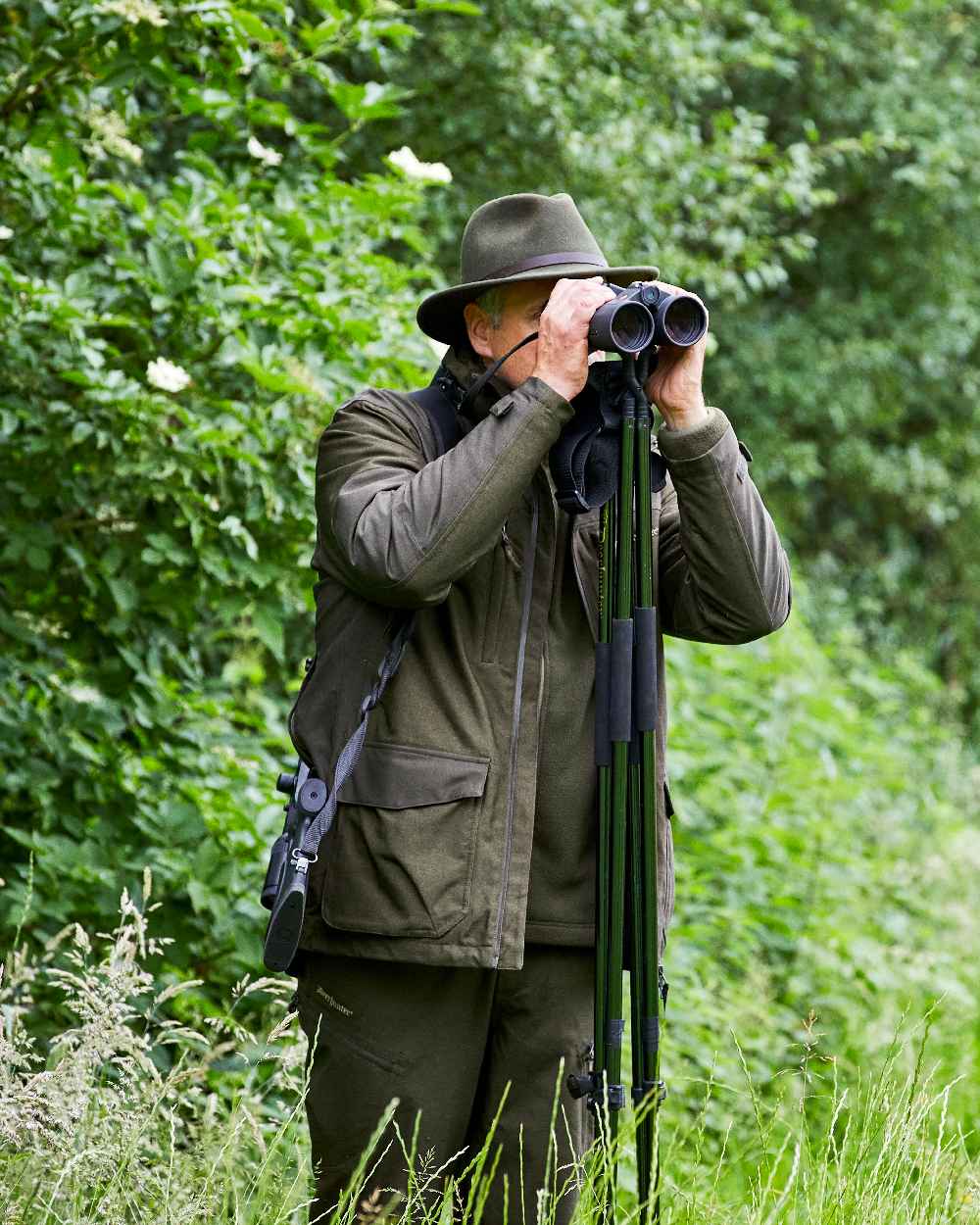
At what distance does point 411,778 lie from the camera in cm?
206

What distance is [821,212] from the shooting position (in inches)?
392

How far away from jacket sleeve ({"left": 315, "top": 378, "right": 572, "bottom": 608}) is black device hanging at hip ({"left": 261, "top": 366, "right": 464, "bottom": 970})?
0.32 ft

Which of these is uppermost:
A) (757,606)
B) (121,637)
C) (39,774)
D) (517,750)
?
(757,606)

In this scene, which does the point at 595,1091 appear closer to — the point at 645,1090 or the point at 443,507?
the point at 645,1090

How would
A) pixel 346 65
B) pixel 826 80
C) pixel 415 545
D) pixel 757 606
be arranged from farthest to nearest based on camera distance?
pixel 826 80, pixel 346 65, pixel 757 606, pixel 415 545

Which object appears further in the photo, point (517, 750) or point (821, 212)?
point (821, 212)

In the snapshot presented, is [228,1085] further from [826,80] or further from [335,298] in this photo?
[826,80]

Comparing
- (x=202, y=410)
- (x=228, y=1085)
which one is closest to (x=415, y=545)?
(x=202, y=410)

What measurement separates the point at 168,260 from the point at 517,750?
4.76ft

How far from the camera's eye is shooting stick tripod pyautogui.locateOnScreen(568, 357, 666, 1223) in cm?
206

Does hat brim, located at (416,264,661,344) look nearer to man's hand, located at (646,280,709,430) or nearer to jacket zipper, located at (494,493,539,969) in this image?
man's hand, located at (646,280,709,430)

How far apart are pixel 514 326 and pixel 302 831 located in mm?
856

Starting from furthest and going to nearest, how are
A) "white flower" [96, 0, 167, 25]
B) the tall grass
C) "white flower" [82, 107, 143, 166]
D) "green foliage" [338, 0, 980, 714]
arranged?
"green foliage" [338, 0, 980, 714] → "white flower" [82, 107, 143, 166] → "white flower" [96, 0, 167, 25] → the tall grass

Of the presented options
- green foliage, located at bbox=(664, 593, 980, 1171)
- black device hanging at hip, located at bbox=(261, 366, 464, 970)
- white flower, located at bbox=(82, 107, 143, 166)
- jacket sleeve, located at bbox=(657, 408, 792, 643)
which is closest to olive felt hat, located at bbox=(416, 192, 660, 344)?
jacket sleeve, located at bbox=(657, 408, 792, 643)
